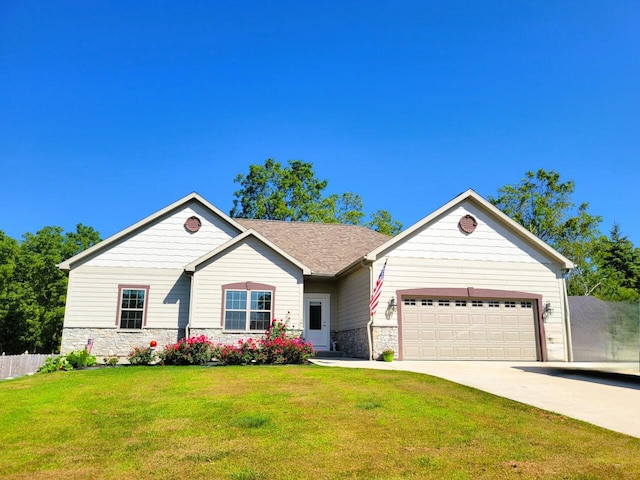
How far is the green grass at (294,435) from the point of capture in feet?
15.7

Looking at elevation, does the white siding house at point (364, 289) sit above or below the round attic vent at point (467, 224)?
below

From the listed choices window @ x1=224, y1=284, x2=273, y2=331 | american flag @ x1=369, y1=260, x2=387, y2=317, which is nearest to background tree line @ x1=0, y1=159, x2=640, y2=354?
window @ x1=224, y1=284, x2=273, y2=331

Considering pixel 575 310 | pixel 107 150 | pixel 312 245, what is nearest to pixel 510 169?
pixel 575 310

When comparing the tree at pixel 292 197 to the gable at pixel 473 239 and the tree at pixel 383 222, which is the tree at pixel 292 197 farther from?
the gable at pixel 473 239

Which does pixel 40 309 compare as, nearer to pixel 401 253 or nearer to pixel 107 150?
pixel 107 150

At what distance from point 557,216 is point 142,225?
34.0 metres

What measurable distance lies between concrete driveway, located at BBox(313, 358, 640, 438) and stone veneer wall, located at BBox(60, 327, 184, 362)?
8171mm

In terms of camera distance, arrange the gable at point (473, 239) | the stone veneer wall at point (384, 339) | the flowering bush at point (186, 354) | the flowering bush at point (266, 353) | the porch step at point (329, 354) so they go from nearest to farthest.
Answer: the flowering bush at point (186, 354)
the flowering bush at point (266, 353)
the stone veneer wall at point (384, 339)
the gable at point (473, 239)
the porch step at point (329, 354)

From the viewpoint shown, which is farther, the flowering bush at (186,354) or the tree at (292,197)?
the tree at (292,197)

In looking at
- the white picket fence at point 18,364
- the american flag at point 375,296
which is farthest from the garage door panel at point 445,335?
the white picket fence at point 18,364

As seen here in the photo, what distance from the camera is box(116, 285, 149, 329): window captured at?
17.3 meters

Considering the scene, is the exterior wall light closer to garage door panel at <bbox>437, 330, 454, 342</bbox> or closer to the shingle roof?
garage door panel at <bbox>437, 330, 454, 342</bbox>

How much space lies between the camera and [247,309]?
16.9 metres

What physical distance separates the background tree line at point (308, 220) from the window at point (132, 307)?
942 inches
